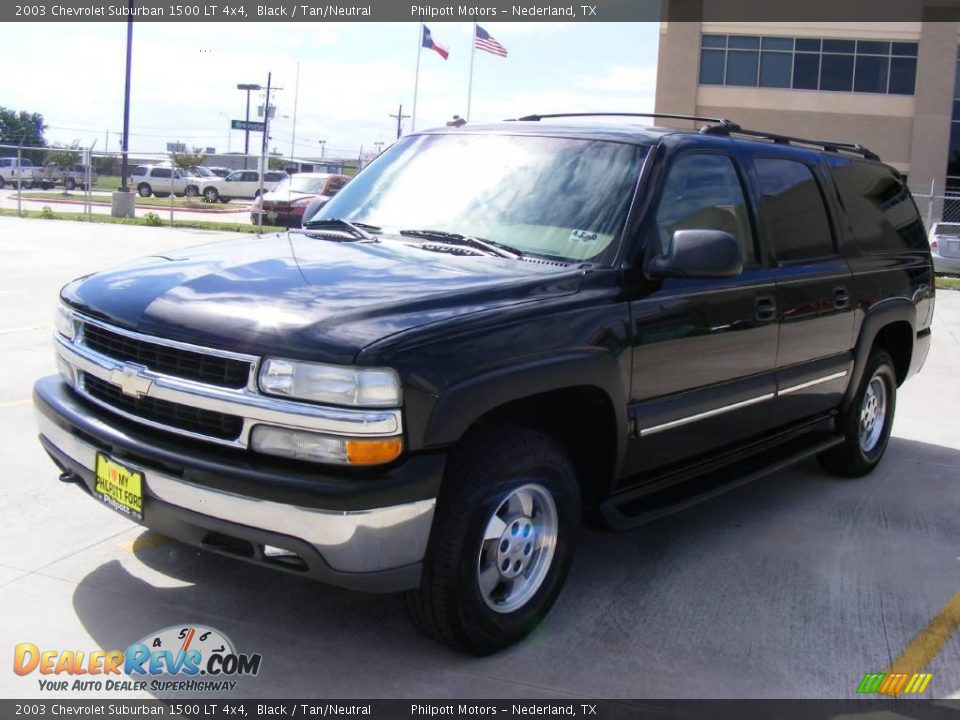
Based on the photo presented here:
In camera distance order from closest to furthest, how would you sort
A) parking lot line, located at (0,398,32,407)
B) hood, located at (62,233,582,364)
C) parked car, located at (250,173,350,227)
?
hood, located at (62,233,582,364), parking lot line, located at (0,398,32,407), parked car, located at (250,173,350,227)

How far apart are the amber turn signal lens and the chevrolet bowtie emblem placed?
2.60 ft

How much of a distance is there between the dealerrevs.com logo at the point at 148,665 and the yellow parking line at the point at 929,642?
2.36 m

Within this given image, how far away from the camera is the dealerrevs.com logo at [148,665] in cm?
341

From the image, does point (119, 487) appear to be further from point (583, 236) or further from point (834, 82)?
point (834, 82)

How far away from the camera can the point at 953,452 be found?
709 cm

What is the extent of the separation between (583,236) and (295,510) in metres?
1.79

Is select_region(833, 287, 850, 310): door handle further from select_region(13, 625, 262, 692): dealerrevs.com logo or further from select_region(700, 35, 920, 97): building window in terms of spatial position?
select_region(700, 35, 920, 97): building window

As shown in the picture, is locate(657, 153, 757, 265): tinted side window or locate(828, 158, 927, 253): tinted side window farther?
locate(828, 158, 927, 253): tinted side window

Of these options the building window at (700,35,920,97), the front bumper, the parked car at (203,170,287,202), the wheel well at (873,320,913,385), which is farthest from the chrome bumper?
the parked car at (203,170,287,202)

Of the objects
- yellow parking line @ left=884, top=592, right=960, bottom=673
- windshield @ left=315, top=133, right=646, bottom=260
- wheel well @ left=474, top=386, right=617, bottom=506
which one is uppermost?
windshield @ left=315, top=133, right=646, bottom=260

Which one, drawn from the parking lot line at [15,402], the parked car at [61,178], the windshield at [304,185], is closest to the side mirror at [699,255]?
the parking lot line at [15,402]

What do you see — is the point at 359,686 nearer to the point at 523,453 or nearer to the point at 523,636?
the point at 523,636

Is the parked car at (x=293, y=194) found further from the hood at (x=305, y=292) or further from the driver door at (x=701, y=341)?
the hood at (x=305, y=292)

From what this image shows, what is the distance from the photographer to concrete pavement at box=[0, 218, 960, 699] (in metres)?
3.59
